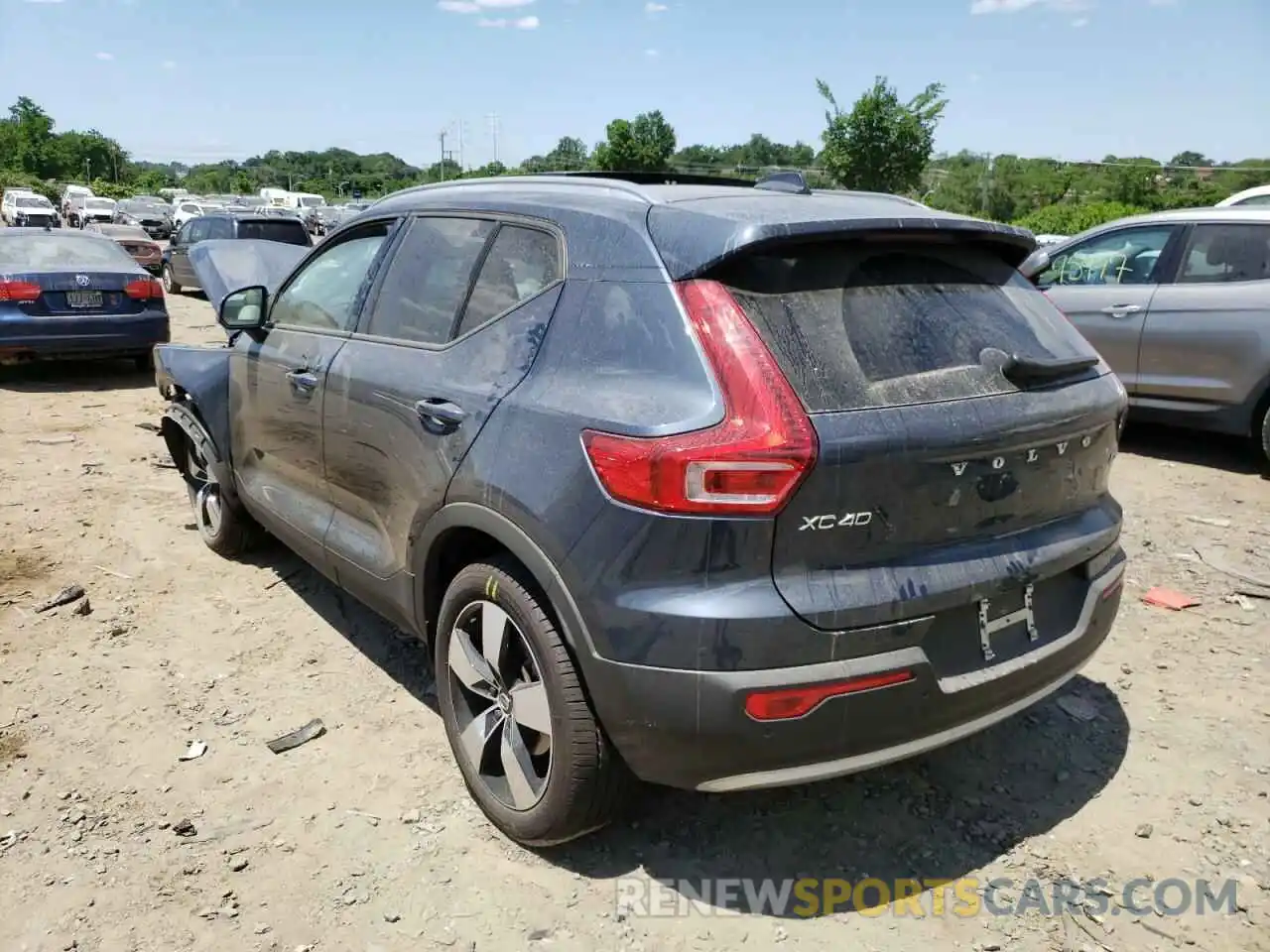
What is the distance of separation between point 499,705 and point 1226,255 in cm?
638

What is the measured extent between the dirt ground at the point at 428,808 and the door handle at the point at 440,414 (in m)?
1.17

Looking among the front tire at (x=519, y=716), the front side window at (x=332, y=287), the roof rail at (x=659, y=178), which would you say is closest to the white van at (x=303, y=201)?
the front side window at (x=332, y=287)

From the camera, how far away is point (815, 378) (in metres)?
2.18

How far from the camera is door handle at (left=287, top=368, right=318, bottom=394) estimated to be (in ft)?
11.7

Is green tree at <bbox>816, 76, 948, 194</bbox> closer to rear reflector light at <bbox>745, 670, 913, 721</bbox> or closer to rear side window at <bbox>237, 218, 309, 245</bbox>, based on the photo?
rear side window at <bbox>237, 218, 309, 245</bbox>

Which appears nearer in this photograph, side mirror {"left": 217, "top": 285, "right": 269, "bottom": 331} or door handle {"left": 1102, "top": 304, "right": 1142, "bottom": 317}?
side mirror {"left": 217, "top": 285, "right": 269, "bottom": 331}

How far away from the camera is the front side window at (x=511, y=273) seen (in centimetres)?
267

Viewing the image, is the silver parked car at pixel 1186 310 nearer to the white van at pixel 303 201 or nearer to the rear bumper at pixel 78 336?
the rear bumper at pixel 78 336

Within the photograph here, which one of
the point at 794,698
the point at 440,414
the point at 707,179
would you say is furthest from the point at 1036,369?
the point at 440,414

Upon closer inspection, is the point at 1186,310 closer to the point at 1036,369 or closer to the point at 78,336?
the point at 1036,369

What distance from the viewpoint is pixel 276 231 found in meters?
17.4

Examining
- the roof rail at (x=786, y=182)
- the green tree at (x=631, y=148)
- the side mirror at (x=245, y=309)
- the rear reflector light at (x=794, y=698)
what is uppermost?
the green tree at (x=631, y=148)

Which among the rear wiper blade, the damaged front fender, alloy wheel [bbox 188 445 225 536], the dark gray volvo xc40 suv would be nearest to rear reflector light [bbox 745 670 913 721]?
the dark gray volvo xc40 suv

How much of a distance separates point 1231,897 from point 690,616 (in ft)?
5.77
